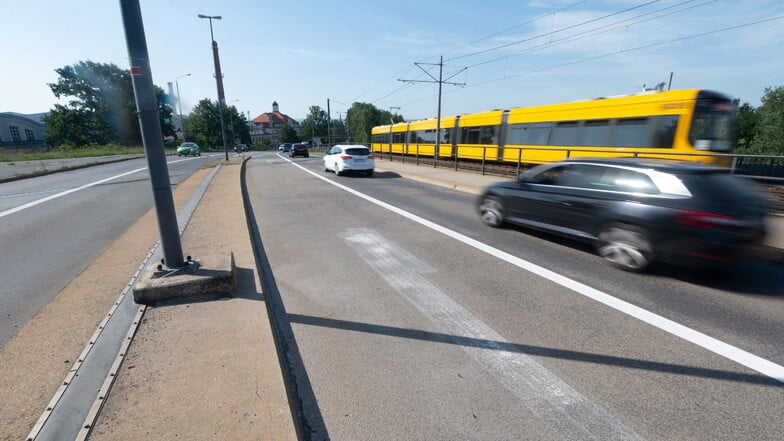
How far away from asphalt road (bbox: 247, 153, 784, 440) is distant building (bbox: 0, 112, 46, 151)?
74909 millimetres

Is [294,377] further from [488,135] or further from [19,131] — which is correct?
[19,131]

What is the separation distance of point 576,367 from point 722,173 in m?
3.46

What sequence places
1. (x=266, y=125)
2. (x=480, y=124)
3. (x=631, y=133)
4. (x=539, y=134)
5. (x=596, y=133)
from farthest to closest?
(x=266, y=125) < (x=480, y=124) < (x=539, y=134) < (x=596, y=133) < (x=631, y=133)

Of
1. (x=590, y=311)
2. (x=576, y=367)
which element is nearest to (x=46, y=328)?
(x=576, y=367)

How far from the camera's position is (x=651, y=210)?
444cm

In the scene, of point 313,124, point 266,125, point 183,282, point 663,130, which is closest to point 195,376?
point 183,282

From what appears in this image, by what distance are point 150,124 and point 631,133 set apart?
14.6m

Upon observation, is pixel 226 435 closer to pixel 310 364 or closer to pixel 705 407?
pixel 310 364

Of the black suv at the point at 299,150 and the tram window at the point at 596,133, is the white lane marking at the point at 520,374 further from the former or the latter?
the black suv at the point at 299,150

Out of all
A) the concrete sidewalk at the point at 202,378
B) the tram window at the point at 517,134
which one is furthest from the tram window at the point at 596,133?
the concrete sidewalk at the point at 202,378

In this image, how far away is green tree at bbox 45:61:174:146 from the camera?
6238 centimetres

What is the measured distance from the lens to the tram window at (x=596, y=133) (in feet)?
44.9

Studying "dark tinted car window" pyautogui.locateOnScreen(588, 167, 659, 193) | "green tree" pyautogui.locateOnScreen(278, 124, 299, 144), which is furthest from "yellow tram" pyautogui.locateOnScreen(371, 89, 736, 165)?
"green tree" pyautogui.locateOnScreen(278, 124, 299, 144)

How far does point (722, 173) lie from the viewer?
169 inches
